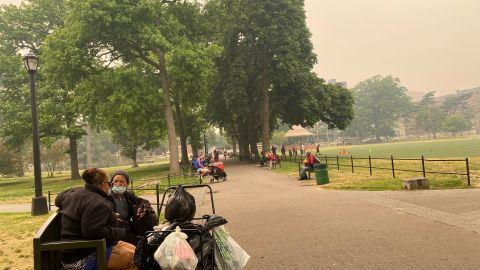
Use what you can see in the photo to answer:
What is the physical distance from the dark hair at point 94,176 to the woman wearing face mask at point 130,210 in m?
0.86

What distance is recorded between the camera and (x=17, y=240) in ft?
30.0

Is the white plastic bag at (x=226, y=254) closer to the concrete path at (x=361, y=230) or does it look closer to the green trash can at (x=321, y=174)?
the concrete path at (x=361, y=230)

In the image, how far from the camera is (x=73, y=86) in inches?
1131

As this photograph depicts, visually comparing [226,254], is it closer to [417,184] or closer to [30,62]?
[417,184]

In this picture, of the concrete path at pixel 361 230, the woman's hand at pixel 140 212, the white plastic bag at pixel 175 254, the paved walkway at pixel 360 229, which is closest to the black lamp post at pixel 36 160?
the paved walkway at pixel 360 229

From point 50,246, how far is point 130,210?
1.66 metres

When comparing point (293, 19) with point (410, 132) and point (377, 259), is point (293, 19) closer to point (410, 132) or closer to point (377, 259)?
point (377, 259)

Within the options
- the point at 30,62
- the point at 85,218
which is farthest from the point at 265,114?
the point at 85,218

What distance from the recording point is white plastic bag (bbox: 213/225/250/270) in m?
4.34

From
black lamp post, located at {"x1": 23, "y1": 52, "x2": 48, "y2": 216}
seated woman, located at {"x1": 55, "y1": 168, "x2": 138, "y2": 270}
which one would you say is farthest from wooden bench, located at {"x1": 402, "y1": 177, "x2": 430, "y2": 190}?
black lamp post, located at {"x1": 23, "y1": 52, "x2": 48, "y2": 216}

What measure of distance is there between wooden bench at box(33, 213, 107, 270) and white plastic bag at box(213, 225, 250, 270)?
1202 millimetres

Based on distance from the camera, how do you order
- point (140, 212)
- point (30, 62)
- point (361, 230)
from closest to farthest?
point (140, 212), point (361, 230), point (30, 62)

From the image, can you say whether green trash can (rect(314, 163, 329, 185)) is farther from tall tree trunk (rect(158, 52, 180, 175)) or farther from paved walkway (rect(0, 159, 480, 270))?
tall tree trunk (rect(158, 52, 180, 175))

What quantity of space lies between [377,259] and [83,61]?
25576 mm
